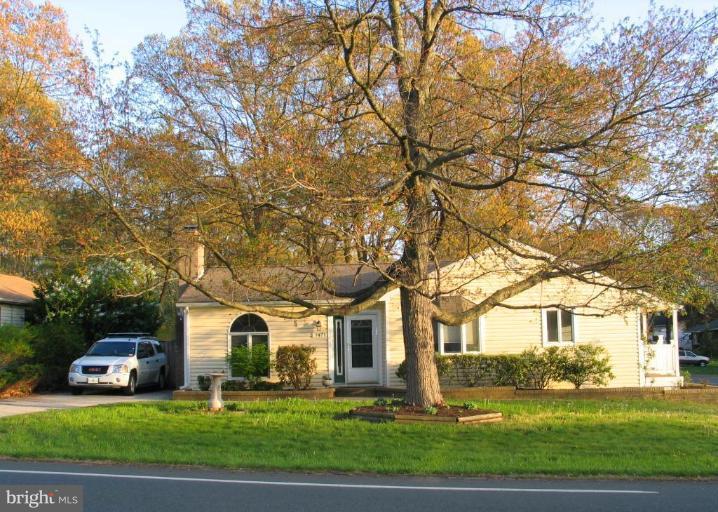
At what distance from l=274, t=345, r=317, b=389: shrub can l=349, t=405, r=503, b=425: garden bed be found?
684 cm

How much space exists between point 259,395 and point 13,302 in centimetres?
1274

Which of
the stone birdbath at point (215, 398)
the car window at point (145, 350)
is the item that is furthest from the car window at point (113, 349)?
the stone birdbath at point (215, 398)

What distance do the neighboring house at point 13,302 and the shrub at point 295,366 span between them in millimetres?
11880

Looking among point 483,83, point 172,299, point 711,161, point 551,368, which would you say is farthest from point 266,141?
point 172,299

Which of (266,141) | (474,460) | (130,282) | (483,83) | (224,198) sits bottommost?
(474,460)

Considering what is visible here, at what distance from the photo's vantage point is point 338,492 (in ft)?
29.6

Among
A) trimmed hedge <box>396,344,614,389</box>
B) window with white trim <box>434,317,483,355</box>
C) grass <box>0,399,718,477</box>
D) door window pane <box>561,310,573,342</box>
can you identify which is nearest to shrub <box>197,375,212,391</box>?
grass <box>0,399,718,477</box>

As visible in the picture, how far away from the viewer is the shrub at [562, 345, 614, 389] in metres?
22.4

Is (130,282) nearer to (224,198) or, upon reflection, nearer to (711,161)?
(224,198)

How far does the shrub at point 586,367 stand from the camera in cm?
2241

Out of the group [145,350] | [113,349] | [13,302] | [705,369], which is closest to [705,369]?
[705,369]

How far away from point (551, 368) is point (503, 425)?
863cm

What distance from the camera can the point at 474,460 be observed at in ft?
36.7

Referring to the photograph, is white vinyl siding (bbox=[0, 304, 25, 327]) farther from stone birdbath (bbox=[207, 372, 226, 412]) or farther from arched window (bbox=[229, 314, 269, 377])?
stone birdbath (bbox=[207, 372, 226, 412])
